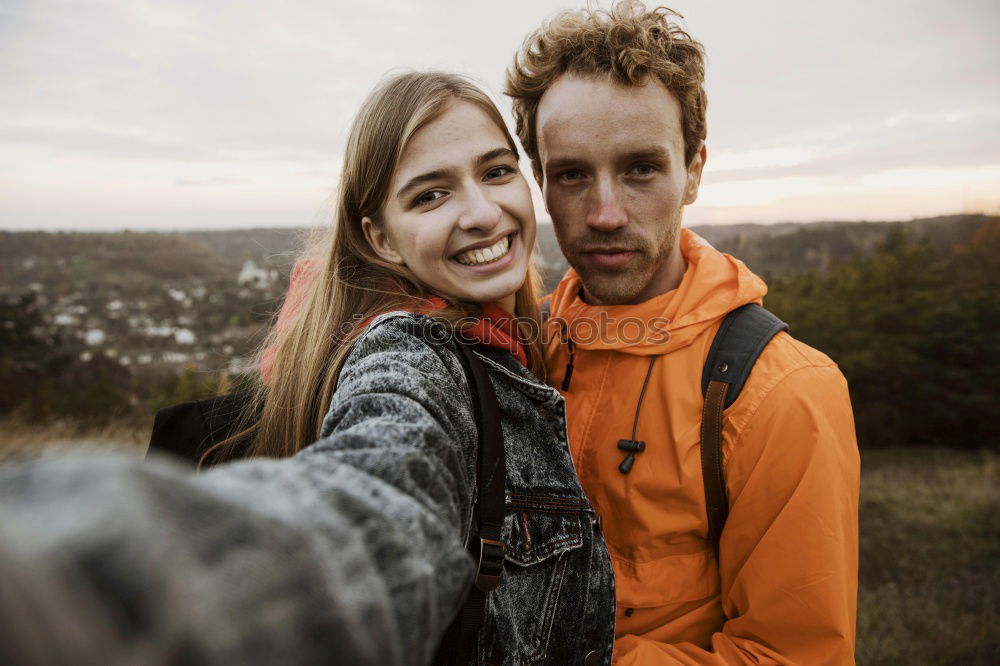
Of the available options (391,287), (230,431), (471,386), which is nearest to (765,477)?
(471,386)

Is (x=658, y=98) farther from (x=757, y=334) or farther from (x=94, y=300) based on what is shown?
(x=94, y=300)

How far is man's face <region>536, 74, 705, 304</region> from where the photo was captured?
2.20m

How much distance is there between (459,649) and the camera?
134 cm

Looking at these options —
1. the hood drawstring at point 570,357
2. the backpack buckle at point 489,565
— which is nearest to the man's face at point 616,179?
the hood drawstring at point 570,357

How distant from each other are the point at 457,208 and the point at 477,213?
9 centimetres

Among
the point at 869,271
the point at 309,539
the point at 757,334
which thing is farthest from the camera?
the point at 869,271

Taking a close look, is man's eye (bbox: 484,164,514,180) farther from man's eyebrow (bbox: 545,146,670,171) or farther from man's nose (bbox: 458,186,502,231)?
man's eyebrow (bbox: 545,146,670,171)

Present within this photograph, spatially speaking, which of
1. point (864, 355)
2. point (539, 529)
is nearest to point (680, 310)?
point (539, 529)

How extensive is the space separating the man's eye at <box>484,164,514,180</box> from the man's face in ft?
1.07

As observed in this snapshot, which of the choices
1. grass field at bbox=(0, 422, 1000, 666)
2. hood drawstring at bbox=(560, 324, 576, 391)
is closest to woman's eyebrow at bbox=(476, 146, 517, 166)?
hood drawstring at bbox=(560, 324, 576, 391)

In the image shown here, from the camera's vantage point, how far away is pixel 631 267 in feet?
7.53

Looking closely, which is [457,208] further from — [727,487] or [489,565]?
[727,487]

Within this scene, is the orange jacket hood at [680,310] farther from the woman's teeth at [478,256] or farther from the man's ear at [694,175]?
the woman's teeth at [478,256]

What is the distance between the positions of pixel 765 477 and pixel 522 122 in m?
2.07
